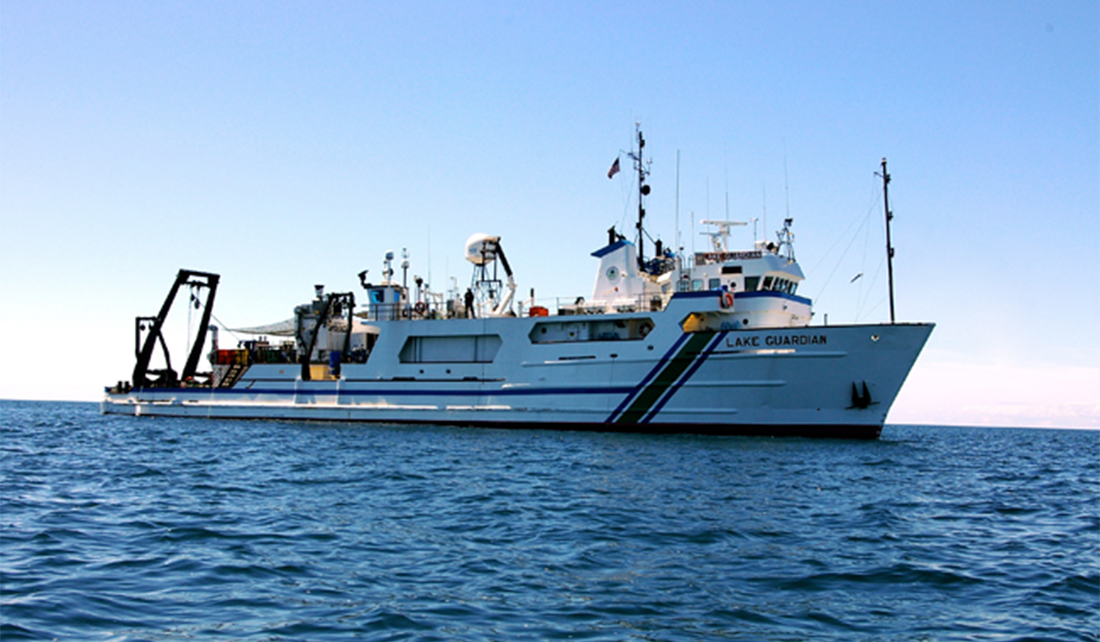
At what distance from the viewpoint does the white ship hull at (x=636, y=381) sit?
2462 centimetres

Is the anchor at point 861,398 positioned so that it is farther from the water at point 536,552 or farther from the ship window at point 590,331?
the water at point 536,552

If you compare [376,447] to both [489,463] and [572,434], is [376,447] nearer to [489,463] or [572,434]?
[489,463]

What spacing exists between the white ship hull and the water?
7.58 metres

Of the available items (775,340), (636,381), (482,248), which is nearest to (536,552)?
(775,340)

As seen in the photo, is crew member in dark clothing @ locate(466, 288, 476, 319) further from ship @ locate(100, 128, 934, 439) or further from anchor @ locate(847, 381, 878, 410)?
anchor @ locate(847, 381, 878, 410)

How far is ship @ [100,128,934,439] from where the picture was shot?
978 inches

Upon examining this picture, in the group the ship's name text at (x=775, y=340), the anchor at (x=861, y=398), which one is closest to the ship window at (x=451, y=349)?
the ship's name text at (x=775, y=340)

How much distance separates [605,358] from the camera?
→ 89.7 feet

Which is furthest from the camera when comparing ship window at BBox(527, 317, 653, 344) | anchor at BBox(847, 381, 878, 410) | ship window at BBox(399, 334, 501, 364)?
ship window at BBox(399, 334, 501, 364)

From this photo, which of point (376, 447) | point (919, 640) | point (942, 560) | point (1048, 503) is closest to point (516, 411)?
point (376, 447)

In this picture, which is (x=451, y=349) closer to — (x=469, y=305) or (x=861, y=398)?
(x=469, y=305)

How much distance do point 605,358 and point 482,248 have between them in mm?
8002

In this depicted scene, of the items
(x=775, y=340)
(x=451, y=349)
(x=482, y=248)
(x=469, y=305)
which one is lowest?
(x=451, y=349)

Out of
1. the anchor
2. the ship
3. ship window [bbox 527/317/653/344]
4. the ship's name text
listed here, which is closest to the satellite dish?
the ship
